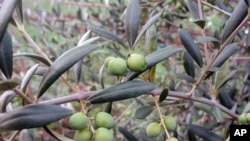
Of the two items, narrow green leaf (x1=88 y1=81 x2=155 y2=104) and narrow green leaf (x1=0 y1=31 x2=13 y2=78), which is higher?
narrow green leaf (x1=0 y1=31 x2=13 y2=78)

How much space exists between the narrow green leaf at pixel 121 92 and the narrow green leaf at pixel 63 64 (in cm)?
7

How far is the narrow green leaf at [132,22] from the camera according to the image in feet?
2.58

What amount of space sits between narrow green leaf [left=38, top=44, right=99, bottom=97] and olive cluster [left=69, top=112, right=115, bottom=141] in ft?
0.27

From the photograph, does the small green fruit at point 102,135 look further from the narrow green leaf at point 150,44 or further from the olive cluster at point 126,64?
the narrow green leaf at point 150,44

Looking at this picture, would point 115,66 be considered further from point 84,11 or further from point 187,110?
point 84,11

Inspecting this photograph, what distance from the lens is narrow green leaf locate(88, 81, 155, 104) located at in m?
0.68

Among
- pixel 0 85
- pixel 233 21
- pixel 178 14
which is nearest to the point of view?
pixel 0 85

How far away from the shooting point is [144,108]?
89 cm

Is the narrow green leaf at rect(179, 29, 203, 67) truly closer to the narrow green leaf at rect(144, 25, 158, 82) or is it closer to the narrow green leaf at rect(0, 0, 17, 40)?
the narrow green leaf at rect(144, 25, 158, 82)

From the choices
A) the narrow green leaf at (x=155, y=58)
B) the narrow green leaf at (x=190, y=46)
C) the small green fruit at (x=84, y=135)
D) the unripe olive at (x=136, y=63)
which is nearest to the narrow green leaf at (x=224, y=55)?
the narrow green leaf at (x=190, y=46)

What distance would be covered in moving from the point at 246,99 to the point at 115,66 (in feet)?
2.95

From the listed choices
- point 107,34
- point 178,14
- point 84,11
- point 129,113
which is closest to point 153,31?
point 107,34

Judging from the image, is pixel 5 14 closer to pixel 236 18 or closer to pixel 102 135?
pixel 102 135

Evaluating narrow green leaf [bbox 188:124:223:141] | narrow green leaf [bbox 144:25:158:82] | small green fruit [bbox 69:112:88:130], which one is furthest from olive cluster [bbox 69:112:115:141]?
narrow green leaf [bbox 188:124:223:141]
